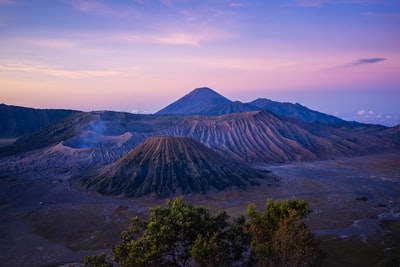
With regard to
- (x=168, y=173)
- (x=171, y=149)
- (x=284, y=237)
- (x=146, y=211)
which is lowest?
(x=146, y=211)

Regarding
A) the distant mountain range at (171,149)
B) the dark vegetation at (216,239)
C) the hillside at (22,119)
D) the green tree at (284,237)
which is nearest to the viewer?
the green tree at (284,237)

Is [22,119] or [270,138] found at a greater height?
[22,119]

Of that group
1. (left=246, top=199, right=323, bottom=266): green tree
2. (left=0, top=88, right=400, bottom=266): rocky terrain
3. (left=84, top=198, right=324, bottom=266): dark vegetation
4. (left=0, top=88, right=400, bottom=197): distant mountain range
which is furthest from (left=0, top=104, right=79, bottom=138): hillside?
(left=246, top=199, right=323, bottom=266): green tree

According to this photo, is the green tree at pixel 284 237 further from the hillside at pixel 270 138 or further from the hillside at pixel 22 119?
the hillside at pixel 22 119

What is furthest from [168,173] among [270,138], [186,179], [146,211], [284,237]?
[270,138]

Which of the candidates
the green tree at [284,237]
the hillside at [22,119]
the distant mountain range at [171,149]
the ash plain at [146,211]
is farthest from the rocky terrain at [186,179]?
the hillside at [22,119]

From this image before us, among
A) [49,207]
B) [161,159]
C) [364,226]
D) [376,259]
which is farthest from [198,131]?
[376,259]

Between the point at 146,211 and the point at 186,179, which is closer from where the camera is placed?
the point at 146,211

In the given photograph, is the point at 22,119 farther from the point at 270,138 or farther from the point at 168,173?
the point at 168,173
